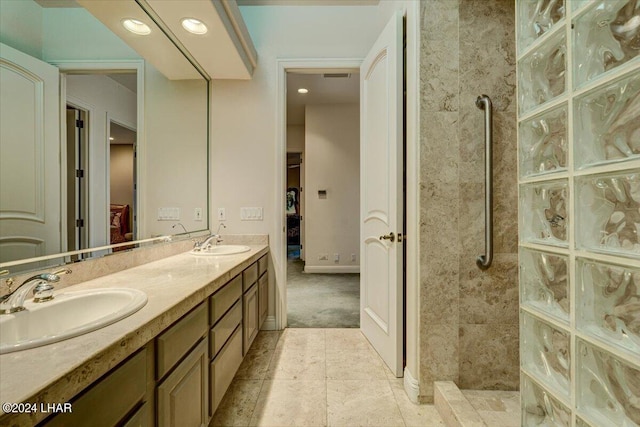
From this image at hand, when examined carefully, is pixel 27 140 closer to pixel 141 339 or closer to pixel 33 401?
pixel 141 339

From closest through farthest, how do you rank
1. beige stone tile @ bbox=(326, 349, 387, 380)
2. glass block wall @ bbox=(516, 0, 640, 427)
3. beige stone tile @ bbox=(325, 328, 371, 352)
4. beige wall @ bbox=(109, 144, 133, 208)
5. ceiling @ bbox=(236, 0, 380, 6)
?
glass block wall @ bbox=(516, 0, 640, 427)
beige wall @ bbox=(109, 144, 133, 208)
beige stone tile @ bbox=(326, 349, 387, 380)
beige stone tile @ bbox=(325, 328, 371, 352)
ceiling @ bbox=(236, 0, 380, 6)

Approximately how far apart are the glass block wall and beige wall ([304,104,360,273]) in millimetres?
4034

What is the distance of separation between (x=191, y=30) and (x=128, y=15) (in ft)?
1.25

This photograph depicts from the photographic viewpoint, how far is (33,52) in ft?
3.61

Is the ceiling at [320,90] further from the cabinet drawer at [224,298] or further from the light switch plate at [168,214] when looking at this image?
the cabinet drawer at [224,298]

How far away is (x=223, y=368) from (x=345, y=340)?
123 centimetres

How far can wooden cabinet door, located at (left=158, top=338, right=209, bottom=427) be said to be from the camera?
37.6 inches

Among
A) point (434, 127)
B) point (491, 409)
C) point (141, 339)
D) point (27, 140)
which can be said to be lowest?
point (491, 409)

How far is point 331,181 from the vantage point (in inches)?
198

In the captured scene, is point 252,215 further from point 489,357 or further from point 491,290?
point 489,357

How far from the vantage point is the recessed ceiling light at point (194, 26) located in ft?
6.02

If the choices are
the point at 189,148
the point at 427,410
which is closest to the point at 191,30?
the point at 189,148

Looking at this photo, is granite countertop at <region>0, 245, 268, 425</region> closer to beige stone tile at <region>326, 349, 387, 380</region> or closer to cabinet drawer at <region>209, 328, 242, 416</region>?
cabinet drawer at <region>209, 328, 242, 416</region>

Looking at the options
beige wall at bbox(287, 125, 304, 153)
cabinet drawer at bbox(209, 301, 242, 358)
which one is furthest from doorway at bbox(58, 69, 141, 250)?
beige wall at bbox(287, 125, 304, 153)
